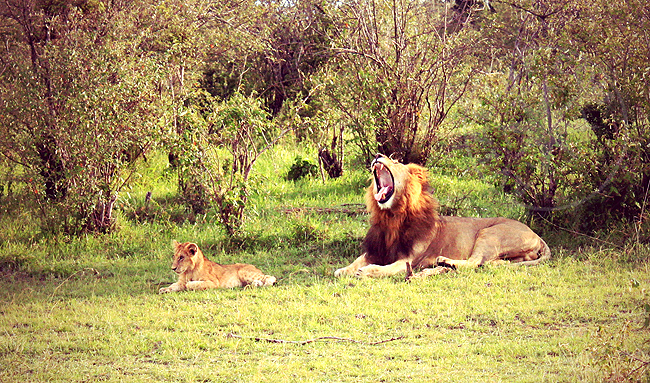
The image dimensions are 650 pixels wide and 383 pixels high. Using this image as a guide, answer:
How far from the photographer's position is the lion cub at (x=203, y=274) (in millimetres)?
7867

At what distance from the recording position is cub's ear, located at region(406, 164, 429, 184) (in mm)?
8719

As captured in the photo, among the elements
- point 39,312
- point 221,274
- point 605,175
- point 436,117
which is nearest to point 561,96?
point 605,175

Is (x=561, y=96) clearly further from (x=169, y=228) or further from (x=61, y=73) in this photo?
(x=61, y=73)

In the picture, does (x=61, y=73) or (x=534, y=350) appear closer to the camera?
(x=534, y=350)

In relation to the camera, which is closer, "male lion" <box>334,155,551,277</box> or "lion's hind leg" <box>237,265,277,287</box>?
"lion's hind leg" <box>237,265,277,287</box>

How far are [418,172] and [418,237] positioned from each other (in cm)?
71

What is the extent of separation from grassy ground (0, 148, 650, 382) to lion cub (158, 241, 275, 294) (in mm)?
184

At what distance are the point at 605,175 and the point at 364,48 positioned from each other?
14.7 feet

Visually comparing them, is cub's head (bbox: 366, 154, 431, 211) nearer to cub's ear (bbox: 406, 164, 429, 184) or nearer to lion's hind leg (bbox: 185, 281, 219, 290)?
cub's ear (bbox: 406, 164, 429, 184)

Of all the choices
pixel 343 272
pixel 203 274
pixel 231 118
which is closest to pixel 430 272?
pixel 343 272

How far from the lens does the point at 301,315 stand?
698 centimetres

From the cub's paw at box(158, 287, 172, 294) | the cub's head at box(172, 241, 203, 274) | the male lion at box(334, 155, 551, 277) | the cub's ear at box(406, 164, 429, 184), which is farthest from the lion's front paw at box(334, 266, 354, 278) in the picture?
the cub's paw at box(158, 287, 172, 294)

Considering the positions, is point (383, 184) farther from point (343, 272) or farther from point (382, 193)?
point (343, 272)

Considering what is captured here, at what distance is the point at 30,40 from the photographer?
425 inches
